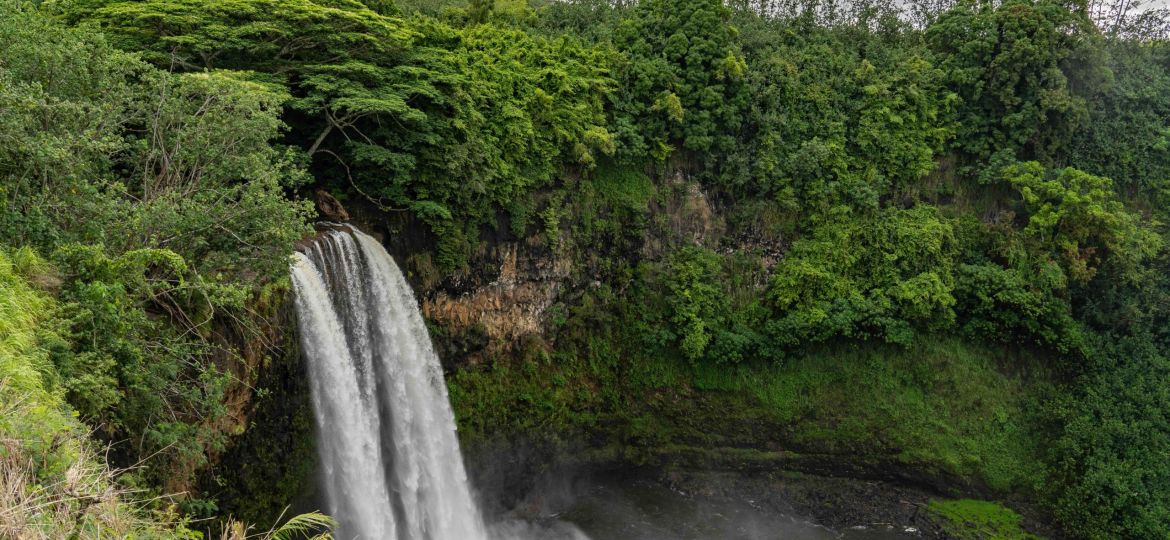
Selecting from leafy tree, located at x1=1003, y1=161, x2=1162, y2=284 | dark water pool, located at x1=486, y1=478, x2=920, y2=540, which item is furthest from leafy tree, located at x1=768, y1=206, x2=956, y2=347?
dark water pool, located at x1=486, y1=478, x2=920, y2=540

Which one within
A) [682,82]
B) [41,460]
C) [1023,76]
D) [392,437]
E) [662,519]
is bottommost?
[662,519]

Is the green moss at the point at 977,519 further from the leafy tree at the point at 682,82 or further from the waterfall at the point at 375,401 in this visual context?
the waterfall at the point at 375,401

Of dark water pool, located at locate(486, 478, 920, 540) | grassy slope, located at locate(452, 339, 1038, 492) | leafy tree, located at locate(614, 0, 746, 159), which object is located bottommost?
dark water pool, located at locate(486, 478, 920, 540)

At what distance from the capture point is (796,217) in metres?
19.0

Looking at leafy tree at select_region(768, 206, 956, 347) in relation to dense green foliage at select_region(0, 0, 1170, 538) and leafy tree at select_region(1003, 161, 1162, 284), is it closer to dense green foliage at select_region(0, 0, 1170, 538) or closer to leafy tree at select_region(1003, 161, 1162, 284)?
dense green foliage at select_region(0, 0, 1170, 538)

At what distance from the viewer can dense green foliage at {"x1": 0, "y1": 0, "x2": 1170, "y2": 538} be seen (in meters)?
14.5

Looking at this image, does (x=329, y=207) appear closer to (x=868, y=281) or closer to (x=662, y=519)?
(x=662, y=519)

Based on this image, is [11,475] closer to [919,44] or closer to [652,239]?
[652,239]

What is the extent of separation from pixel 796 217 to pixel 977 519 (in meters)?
8.51

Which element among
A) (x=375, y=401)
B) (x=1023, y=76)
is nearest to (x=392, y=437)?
(x=375, y=401)

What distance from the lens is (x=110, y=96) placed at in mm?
8078

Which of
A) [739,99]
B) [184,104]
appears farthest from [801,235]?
[184,104]

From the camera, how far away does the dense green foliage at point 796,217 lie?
14477 millimetres

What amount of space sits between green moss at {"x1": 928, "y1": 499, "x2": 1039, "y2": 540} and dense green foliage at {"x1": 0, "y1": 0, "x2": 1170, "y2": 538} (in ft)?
0.61
